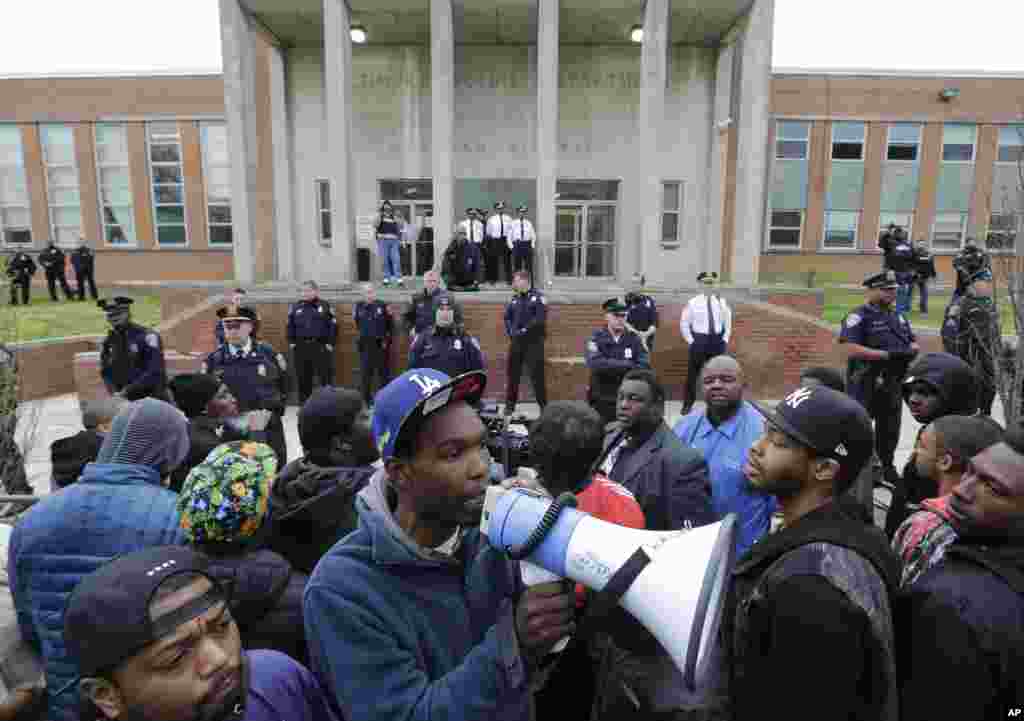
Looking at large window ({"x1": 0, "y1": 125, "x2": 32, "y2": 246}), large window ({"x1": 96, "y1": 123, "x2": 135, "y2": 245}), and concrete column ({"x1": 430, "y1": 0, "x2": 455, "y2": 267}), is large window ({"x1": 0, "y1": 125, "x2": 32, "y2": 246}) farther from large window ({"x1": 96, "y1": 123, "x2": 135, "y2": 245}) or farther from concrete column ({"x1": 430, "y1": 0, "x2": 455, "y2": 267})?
concrete column ({"x1": 430, "y1": 0, "x2": 455, "y2": 267})

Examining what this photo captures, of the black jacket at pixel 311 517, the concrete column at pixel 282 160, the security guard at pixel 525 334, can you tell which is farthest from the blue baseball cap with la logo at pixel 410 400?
the concrete column at pixel 282 160

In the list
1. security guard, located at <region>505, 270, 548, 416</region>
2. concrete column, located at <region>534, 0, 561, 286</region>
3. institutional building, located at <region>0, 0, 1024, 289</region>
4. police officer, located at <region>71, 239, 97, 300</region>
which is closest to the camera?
security guard, located at <region>505, 270, 548, 416</region>

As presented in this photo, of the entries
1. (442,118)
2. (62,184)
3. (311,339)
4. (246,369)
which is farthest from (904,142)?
(62,184)

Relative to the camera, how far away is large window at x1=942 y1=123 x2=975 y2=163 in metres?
25.4

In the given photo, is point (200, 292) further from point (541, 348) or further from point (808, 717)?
point (808, 717)

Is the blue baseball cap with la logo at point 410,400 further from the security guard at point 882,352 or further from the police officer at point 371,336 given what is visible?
the police officer at point 371,336

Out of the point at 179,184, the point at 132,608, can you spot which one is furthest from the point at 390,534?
the point at 179,184

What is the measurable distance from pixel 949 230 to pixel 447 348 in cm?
2749

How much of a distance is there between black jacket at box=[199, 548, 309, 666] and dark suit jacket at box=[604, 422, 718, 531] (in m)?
1.63

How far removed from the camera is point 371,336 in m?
9.77

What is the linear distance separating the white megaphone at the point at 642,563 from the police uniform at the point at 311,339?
8839 millimetres

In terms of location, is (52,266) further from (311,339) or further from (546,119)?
(546,119)

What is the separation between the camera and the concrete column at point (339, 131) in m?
12.9

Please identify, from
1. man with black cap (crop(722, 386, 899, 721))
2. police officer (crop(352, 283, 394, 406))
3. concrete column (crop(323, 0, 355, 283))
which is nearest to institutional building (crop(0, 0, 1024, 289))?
concrete column (crop(323, 0, 355, 283))
